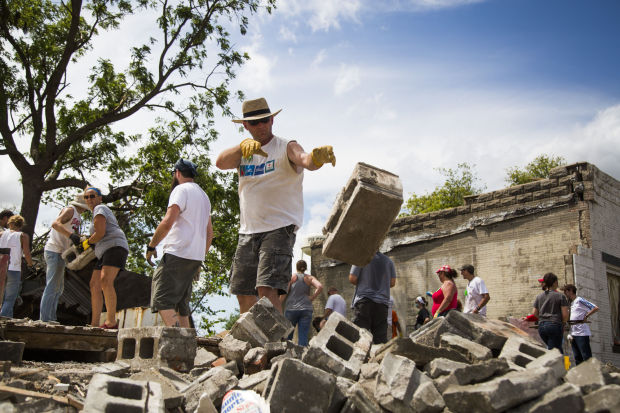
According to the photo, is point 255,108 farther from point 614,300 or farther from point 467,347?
point 614,300

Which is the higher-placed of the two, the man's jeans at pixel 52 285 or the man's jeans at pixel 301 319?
the man's jeans at pixel 52 285

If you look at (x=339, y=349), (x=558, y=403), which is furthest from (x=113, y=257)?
(x=558, y=403)

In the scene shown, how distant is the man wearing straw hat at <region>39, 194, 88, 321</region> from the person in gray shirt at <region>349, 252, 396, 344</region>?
11.3 ft

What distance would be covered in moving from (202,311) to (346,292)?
22.0 feet

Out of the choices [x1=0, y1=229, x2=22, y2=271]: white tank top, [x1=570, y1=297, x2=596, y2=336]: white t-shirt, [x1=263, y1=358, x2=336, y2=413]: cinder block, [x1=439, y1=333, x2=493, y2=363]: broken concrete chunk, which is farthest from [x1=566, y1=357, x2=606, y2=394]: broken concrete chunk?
[x1=0, y1=229, x2=22, y2=271]: white tank top

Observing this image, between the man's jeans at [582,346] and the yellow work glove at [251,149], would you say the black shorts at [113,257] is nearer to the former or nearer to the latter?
the yellow work glove at [251,149]

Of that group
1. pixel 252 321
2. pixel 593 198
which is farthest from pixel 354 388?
pixel 593 198

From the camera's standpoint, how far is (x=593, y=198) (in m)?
9.44

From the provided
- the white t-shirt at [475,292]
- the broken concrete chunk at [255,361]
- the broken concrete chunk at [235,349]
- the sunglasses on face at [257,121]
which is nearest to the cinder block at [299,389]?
the broken concrete chunk at [255,361]

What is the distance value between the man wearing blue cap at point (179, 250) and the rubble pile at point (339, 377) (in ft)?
1.54

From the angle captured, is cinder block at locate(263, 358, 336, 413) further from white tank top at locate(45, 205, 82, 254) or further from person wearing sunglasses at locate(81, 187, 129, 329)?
white tank top at locate(45, 205, 82, 254)

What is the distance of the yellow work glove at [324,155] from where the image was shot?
413 cm

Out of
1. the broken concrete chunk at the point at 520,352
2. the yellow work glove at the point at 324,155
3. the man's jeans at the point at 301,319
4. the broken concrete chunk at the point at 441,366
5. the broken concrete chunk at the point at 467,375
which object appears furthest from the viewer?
the man's jeans at the point at 301,319

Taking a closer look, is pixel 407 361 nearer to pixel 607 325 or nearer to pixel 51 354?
pixel 51 354
